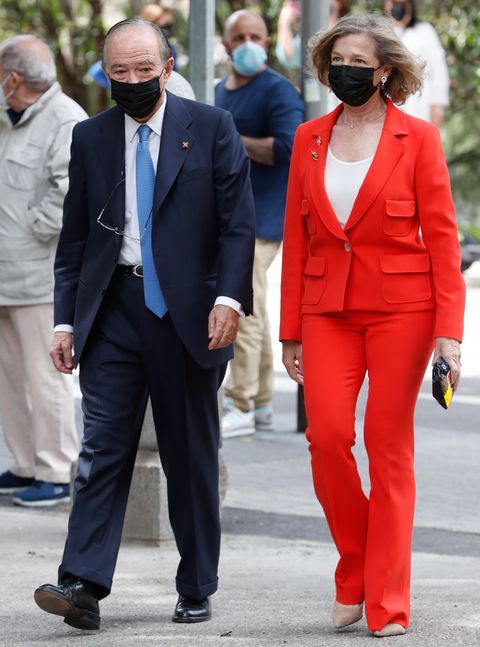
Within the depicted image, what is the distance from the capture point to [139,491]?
6.62 metres

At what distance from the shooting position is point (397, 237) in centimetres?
479

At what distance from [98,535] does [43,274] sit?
2679mm

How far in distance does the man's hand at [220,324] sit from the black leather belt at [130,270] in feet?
0.89

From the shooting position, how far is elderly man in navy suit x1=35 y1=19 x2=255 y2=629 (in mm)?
4977

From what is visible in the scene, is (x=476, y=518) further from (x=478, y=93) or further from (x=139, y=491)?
(x=478, y=93)

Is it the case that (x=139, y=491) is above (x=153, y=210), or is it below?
below

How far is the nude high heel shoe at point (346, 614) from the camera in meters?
4.91

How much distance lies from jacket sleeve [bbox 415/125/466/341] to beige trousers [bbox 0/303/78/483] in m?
3.13

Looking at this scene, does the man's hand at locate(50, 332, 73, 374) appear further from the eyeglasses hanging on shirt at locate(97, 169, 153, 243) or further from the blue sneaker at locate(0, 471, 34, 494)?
the blue sneaker at locate(0, 471, 34, 494)

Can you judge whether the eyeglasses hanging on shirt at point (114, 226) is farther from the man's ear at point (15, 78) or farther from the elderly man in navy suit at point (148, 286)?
the man's ear at point (15, 78)

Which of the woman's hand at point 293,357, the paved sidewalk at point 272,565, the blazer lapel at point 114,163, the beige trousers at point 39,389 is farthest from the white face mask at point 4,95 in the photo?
the woman's hand at point 293,357

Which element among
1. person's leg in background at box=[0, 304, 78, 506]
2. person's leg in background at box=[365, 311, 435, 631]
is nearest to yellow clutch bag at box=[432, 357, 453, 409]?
person's leg in background at box=[365, 311, 435, 631]

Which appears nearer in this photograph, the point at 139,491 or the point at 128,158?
the point at 128,158

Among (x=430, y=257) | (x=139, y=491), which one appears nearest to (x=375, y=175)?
(x=430, y=257)
